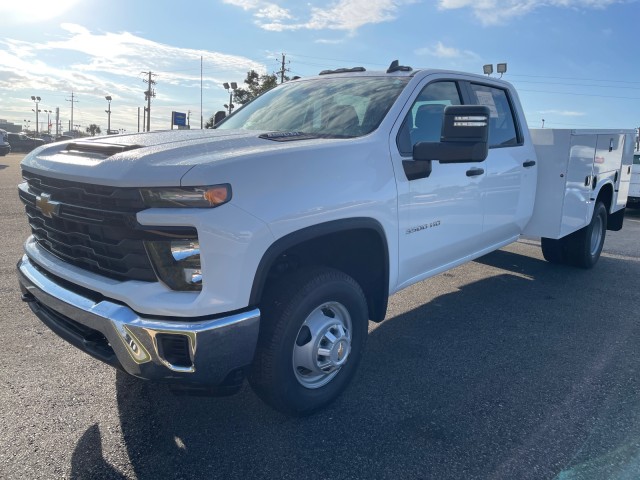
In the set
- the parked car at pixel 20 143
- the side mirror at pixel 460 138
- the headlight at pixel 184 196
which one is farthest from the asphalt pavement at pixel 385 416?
the parked car at pixel 20 143

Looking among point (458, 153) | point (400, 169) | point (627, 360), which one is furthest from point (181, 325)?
point (627, 360)

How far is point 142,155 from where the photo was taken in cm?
237

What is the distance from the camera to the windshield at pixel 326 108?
334 cm

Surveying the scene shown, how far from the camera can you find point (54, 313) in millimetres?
2744

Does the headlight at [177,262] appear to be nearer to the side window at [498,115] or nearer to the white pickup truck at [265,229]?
the white pickup truck at [265,229]

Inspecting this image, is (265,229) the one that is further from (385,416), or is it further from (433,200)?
(433,200)

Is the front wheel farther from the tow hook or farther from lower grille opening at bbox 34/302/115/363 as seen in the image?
the tow hook

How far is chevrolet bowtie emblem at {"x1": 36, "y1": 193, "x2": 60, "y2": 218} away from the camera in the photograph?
259 cm

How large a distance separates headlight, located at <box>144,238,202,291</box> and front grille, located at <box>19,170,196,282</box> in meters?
0.04

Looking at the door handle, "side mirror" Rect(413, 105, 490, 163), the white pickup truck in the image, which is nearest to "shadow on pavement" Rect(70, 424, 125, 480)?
the white pickup truck

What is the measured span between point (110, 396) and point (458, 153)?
2.56 meters

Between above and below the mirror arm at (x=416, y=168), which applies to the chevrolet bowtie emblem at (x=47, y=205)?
below

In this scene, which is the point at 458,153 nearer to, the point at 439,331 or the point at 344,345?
the point at 344,345

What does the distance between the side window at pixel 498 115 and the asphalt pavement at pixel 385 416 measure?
165cm
